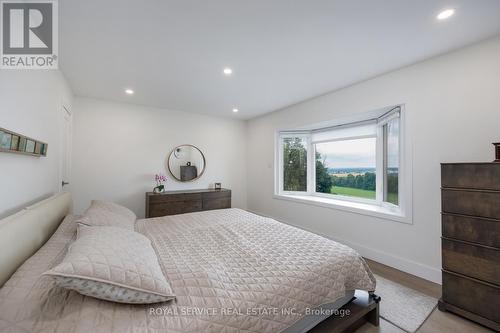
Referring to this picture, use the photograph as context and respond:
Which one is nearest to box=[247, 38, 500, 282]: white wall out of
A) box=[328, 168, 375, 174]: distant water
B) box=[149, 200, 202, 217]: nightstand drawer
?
box=[328, 168, 375, 174]: distant water

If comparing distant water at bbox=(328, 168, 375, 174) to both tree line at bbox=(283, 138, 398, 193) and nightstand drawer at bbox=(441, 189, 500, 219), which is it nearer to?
tree line at bbox=(283, 138, 398, 193)

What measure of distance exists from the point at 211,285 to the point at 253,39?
6.55ft

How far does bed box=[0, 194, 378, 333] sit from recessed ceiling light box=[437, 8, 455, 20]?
1986 mm

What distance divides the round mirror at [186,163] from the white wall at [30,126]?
1.78m

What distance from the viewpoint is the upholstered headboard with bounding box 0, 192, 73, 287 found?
0.94 meters

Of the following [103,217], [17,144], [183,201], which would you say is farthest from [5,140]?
[183,201]

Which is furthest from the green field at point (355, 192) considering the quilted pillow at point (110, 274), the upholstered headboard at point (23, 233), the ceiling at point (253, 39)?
the upholstered headboard at point (23, 233)

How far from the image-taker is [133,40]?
184 centimetres

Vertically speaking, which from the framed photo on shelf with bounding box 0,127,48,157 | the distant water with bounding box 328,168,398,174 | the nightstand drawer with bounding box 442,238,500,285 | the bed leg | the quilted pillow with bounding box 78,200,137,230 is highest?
the framed photo on shelf with bounding box 0,127,48,157

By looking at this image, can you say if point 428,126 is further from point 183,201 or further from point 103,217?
point 183,201

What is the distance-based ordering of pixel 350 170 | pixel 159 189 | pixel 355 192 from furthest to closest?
pixel 159 189 → pixel 350 170 → pixel 355 192

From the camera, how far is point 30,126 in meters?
1.64

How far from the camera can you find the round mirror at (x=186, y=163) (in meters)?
4.04

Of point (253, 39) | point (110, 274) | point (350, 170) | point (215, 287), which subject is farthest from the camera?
point (350, 170)
